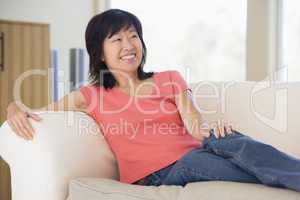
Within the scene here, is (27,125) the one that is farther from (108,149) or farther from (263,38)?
(263,38)

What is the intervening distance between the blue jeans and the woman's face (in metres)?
0.49

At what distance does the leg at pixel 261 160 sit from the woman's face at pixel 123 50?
528 mm

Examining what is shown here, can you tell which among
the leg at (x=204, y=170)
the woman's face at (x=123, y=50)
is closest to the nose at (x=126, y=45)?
the woman's face at (x=123, y=50)

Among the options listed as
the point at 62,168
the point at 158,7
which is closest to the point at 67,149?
the point at 62,168

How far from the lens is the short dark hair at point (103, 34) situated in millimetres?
1622

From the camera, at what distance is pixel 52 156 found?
1.32 metres

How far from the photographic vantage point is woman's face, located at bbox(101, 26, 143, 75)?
5.40 feet

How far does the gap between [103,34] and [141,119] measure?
1.20 ft

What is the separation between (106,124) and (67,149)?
0.79ft

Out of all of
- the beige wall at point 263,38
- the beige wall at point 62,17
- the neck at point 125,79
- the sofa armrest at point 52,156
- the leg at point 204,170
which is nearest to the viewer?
the leg at point 204,170

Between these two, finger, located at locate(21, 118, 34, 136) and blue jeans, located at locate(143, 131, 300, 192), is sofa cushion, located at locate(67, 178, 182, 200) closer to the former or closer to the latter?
blue jeans, located at locate(143, 131, 300, 192)

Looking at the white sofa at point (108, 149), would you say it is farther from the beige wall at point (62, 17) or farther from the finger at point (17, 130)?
the beige wall at point (62, 17)
